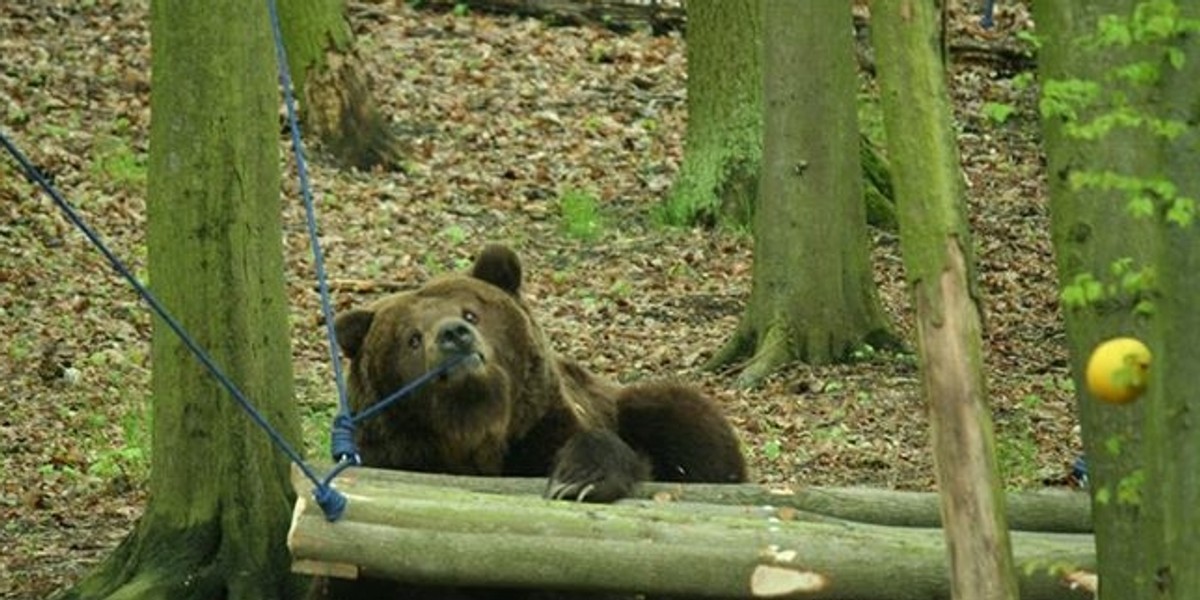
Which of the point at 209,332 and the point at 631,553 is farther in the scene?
the point at 209,332

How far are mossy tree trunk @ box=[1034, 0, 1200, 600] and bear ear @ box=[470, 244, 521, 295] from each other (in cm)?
381

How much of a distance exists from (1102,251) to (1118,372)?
56cm

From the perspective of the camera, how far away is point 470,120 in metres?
19.2

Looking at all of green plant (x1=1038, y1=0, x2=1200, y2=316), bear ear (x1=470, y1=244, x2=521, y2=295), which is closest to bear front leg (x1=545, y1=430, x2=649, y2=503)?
bear ear (x1=470, y1=244, x2=521, y2=295)

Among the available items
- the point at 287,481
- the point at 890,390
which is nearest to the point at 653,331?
the point at 890,390

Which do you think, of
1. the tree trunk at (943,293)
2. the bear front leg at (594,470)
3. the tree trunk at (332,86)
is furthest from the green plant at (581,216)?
the tree trunk at (943,293)

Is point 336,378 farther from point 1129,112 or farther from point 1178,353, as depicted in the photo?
point 1129,112

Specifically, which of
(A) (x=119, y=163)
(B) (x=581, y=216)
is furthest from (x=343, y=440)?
(A) (x=119, y=163)

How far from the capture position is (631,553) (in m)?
7.21

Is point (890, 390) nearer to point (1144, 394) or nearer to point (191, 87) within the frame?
point (191, 87)

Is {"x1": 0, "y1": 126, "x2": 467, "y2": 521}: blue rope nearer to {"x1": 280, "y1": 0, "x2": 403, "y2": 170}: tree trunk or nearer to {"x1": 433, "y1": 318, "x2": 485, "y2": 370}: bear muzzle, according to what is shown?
{"x1": 433, "y1": 318, "x2": 485, "y2": 370}: bear muzzle

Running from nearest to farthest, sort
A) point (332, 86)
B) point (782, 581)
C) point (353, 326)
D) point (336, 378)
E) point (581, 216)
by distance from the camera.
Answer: point (782, 581) < point (336, 378) < point (353, 326) < point (581, 216) < point (332, 86)

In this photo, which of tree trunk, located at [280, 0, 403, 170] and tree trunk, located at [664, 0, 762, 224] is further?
tree trunk, located at [280, 0, 403, 170]

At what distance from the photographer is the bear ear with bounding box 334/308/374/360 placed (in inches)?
342
